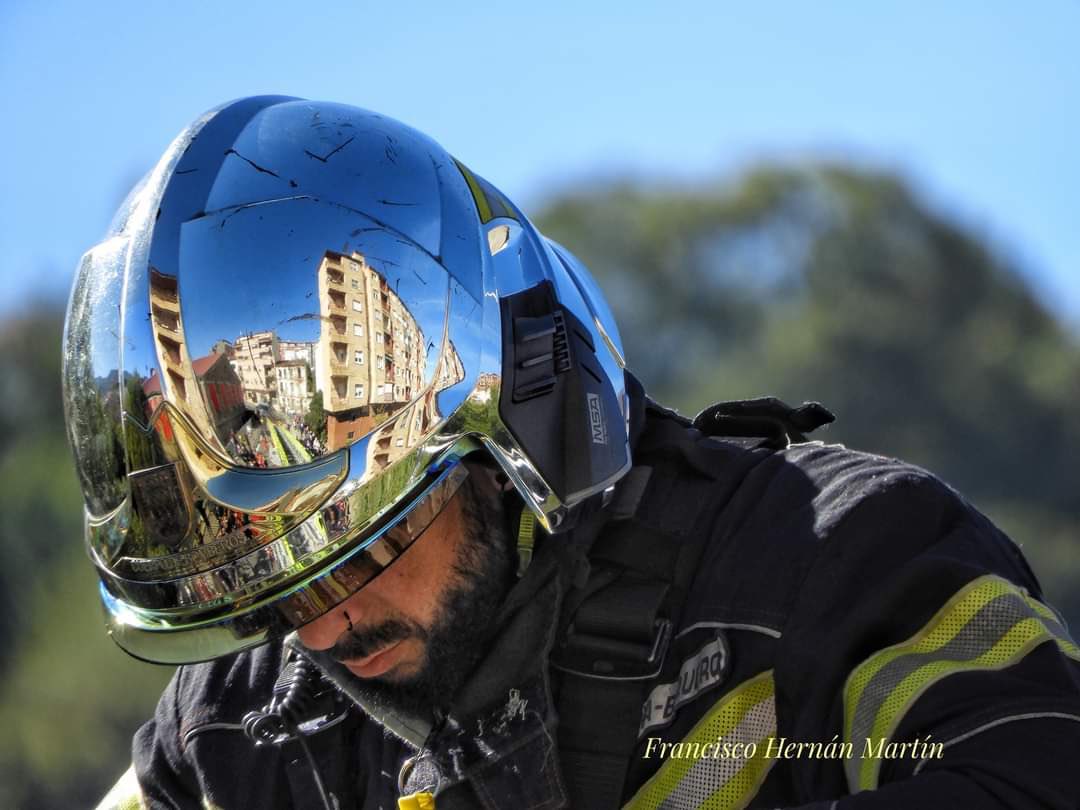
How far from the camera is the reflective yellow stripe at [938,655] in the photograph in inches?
86.1

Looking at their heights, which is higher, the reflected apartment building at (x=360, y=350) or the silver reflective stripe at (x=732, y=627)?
the reflected apartment building at (x=360, y=350)

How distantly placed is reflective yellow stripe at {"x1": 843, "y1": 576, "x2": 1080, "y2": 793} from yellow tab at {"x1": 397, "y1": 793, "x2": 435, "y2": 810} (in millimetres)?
662

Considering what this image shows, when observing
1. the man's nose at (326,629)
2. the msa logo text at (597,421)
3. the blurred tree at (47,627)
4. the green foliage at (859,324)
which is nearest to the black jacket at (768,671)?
the msa logo text at (597,421)

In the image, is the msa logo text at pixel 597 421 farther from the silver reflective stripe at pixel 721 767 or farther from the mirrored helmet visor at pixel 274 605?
the silver reflective stripe at pixel 721 767

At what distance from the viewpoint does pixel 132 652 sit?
2469 millimetres

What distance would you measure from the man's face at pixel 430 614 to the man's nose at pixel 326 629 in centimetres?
1

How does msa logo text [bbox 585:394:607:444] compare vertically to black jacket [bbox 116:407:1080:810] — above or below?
above

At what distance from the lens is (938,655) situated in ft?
7.27

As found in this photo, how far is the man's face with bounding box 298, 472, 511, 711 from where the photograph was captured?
256 cm

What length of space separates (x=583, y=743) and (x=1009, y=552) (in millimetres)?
688

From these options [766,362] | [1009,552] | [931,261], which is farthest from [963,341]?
[1009,552]

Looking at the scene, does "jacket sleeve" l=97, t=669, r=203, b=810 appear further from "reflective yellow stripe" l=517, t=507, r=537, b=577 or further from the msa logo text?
the msa logo text

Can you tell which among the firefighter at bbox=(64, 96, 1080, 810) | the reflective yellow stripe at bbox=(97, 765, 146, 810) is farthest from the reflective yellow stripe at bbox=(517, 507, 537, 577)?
the reflective yellow stripe at bbox=(97, 765, 146, 810)

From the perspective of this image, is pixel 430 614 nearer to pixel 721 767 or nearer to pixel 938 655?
pixel 721 767
